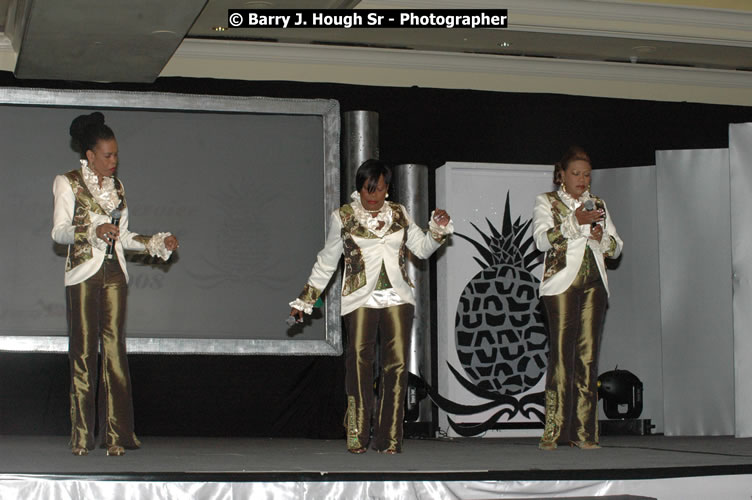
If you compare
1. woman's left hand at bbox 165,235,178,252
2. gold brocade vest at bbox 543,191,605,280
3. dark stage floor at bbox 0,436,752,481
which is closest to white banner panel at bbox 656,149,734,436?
dark stage floor at bbox 0,436,752,481

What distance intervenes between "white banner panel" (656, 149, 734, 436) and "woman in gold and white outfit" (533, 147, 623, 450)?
1.57 m

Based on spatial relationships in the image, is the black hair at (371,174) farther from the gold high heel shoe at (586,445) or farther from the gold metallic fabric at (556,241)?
the gold high heel shoe at (586,445)

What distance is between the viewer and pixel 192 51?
650cm

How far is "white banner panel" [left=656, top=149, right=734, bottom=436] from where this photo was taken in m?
6.14

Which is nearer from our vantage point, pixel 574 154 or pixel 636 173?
pixel 574 154

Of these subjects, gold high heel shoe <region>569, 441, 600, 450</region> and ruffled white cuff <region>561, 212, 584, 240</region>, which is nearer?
ruffled white cuff <region>561, 212, 584, 240</region>

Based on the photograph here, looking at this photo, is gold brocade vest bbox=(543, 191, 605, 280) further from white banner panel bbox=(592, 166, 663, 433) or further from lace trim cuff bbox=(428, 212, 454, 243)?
white banner panel bbox=(592, 166, 663, 433)

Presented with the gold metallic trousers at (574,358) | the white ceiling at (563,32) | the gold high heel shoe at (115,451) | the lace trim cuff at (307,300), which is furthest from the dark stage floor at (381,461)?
the white ceiling at (563,32)

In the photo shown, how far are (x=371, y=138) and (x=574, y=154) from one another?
1.82m

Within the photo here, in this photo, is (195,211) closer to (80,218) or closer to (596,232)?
(80,218)

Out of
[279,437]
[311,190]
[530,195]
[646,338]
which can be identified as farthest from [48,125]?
[646,338]

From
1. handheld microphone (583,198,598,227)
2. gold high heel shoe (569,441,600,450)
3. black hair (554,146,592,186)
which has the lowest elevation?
gold high heel shoe (569,441,600,450)

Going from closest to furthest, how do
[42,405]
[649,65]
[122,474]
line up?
1. [122,474]
2. [42,405]
3. [649,65]

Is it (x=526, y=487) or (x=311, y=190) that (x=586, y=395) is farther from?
(x=311, y=190)
